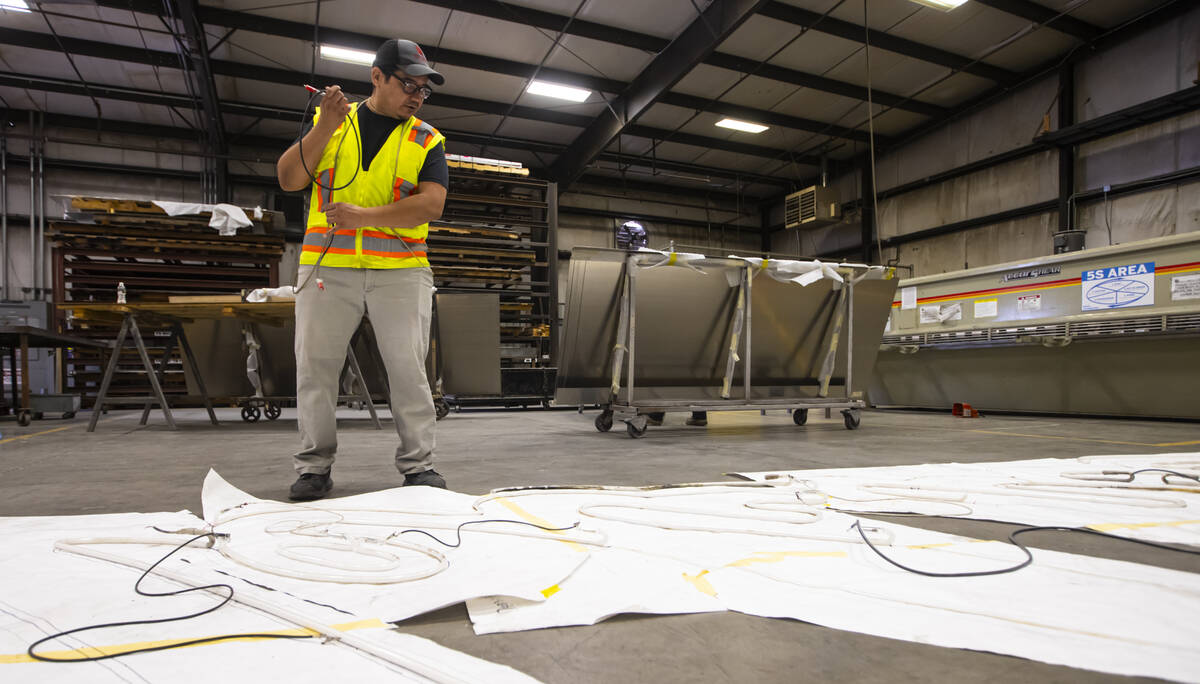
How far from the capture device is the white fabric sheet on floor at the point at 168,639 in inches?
31.6

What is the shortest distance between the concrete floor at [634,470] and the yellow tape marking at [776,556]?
0.95ft

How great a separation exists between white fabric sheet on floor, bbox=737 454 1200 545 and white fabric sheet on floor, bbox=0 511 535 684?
1505 millimetres

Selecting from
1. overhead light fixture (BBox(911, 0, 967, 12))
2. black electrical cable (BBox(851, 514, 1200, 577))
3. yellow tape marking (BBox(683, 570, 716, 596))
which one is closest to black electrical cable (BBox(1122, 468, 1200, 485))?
black electrical cable (BBox(851, 514, 1200, 577))

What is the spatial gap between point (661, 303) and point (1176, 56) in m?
8.62

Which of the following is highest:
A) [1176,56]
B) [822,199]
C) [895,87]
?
[895,87]

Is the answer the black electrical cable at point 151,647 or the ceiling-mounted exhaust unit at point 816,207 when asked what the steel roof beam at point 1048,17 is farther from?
the black electrical cable at point 151,647

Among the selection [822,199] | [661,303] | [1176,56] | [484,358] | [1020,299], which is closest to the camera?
[661,303]

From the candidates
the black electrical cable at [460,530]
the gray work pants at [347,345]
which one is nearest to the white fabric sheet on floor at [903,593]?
the black electrical cable at [460,530]

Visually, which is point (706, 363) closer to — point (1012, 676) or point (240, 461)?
point (240, 461)

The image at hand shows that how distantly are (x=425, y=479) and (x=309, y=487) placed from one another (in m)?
0.40

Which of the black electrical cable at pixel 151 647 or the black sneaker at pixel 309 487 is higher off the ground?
the black electrical cable at pixel 151 647

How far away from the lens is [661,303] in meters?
4.71

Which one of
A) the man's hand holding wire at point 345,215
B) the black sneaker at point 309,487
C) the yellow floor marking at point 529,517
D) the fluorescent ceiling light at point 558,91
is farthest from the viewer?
the fluorescent ceiling light at point 558,91

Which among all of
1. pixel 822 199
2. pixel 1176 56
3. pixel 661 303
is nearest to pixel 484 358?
pixel 661 303
